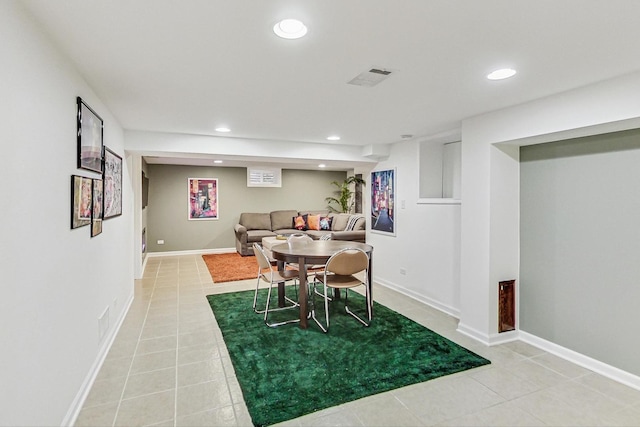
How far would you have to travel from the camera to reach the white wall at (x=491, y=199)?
2.78 metres

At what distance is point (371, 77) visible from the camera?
2.25 m

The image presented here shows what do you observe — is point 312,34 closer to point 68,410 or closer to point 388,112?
point 388,112

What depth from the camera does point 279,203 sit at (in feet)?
→ 29.9

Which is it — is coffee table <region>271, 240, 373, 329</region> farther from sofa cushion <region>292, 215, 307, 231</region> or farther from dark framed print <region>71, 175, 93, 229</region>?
sofa cushion <region>292, 215, 307, 231</region>

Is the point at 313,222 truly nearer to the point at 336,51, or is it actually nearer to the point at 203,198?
the point at 203,198

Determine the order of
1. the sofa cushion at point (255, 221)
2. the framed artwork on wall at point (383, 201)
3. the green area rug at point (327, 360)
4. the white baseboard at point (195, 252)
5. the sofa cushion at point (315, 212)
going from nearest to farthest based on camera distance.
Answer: the green area rug at point (327, 360) < the framed artwork on wall at point (383, 201) < the white baseboard at point (195, 252) < the sofa cushion at point (255, 221) < the sofa cushion at point (315, 212)

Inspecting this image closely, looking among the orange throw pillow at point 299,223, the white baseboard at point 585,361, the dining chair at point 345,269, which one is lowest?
the white baseboard at point 585,361

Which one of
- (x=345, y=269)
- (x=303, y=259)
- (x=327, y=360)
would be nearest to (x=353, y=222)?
(x=345, y=269)

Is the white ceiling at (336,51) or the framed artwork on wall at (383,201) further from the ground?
the white ceiling at (336,51)

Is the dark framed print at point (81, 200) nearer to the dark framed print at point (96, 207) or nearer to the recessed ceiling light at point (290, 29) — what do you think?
the dark framed print at point (96, 207)

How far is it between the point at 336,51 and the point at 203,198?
7.12m

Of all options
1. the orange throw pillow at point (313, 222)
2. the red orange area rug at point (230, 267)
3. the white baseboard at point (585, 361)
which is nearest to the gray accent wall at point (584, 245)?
the white baseboard at point (585, 361)

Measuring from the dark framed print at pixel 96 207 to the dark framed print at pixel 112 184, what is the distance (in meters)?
0.16

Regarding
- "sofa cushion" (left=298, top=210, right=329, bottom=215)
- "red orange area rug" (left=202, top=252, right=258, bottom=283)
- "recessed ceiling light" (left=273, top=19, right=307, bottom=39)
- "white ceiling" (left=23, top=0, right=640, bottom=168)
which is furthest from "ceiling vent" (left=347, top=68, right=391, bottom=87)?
"sofa cushion" (left=298, top=210, right=329, bottom=215)
